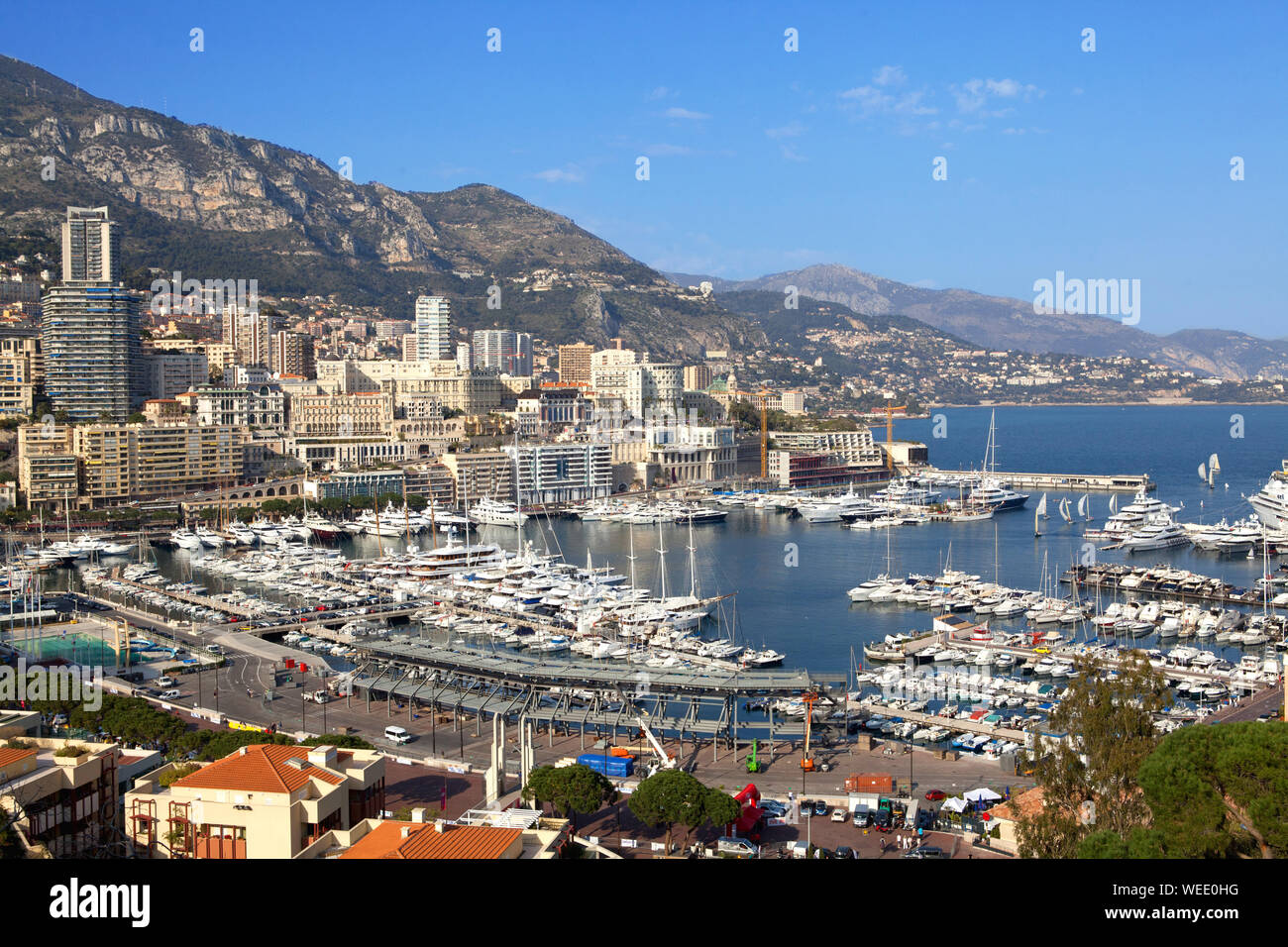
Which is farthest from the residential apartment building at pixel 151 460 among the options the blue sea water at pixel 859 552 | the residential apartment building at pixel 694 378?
the residential apartment building at pixel 694 378

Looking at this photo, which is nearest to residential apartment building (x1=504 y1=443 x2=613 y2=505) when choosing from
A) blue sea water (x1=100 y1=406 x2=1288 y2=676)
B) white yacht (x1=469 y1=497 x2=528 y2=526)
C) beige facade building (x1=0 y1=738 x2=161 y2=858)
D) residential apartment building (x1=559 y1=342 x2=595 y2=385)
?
white yacht (x1=469 y1=497 x2=528 y2=526)

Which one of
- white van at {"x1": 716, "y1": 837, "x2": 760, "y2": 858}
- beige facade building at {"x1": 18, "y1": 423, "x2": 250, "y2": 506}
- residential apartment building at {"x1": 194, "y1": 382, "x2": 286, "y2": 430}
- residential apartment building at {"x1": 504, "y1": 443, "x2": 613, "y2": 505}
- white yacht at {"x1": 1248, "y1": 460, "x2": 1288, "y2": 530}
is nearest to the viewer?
white van at {"x1": 716, "y1": 837, "x2": 760, "y2": 858}

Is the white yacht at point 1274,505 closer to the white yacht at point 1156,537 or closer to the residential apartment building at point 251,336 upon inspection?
the white yacht at point 1156,537

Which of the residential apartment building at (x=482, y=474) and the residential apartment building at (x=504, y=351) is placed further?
the residential apartment building at (x=504, y=351)

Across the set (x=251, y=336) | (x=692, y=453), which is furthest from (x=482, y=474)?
(x=251, y=336)

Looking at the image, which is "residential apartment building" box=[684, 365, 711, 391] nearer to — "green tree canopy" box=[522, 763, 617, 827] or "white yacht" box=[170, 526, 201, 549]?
"white yacht" box=[170, 526, 201, 549]

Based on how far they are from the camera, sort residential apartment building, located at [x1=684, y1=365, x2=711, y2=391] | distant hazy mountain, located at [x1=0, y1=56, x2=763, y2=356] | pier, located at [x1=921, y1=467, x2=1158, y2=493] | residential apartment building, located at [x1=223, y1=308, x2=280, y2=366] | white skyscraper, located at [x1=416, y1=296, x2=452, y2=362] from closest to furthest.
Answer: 1. pier, located at [x1=921, y1=467, x2=1158, y2=493]
2. residential apartment building, located at [x1=223, y1=308, x2=280, y2=366]
3. white skyscraper, located at [x1=416, y1=296, x2=452, y2=362]
4. residential apartment building, located at [x1=684, y1=365, x2=711, y2=391]
5. distant hazy mountain, located at [x1=0, y1=56, x2=763, y2=356]
